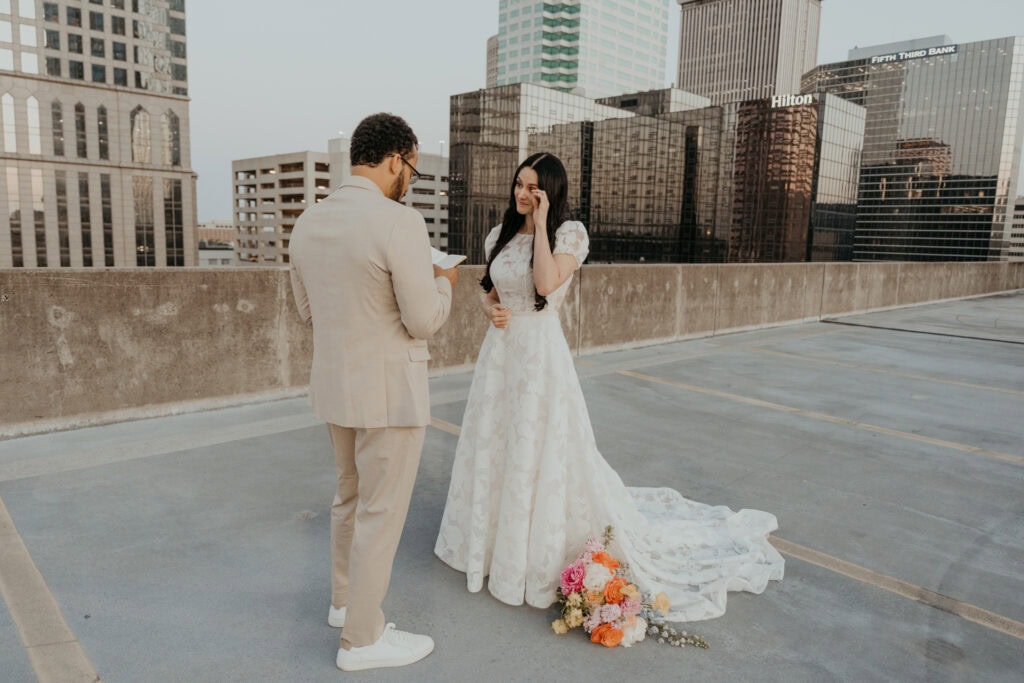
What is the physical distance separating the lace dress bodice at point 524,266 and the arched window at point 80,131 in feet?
361

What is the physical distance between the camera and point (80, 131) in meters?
91.5

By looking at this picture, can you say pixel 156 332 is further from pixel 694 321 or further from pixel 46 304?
pixel 694 321

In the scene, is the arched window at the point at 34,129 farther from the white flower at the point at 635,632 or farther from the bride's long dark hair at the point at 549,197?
the white flower at the point at 635,632

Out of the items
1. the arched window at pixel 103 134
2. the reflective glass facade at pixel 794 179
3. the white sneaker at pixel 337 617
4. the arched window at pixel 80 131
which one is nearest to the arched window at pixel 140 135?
the arched window at pixel 103 134

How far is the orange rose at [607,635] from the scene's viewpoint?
2.61 meters

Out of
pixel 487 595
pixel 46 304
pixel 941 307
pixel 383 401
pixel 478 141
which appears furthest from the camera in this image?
pixel 478 141

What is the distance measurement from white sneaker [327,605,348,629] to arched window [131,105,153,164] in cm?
10943

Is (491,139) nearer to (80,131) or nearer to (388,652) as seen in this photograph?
(80,131)

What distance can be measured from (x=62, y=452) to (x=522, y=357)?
370cm

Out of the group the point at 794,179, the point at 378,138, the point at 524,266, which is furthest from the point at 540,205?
the point at 794,179

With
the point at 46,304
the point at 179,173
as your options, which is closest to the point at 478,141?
the point at 179,173

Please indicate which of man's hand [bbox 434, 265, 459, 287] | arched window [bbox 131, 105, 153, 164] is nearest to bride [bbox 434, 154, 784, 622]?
man's hand [bbox 434, 265, 459, 287]

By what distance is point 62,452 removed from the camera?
473 centimetres

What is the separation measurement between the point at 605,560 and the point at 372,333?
1.42 metres
